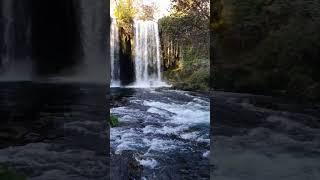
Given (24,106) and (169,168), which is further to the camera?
(169,168)

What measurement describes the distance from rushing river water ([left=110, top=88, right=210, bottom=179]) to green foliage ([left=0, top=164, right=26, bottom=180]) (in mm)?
1669

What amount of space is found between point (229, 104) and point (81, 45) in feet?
6.08

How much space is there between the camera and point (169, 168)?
6.39 metres

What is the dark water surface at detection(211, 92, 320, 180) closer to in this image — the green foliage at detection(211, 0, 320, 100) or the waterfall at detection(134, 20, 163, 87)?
the green foliage at detection(211, 0, 320, 100)

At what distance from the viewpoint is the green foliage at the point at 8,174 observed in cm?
515

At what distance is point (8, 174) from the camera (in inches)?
204

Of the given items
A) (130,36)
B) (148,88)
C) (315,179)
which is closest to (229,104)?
(315,179)

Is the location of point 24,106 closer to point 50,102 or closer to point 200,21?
point 50,102

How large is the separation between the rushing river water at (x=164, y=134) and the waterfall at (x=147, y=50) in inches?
56.5

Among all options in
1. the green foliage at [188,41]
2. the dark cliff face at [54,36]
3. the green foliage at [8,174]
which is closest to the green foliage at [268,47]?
the dark cliff face at [54,36]

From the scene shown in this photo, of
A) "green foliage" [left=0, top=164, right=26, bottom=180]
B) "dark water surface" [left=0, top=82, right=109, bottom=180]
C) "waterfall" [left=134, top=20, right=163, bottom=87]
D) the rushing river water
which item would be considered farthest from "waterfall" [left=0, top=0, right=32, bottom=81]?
"waterfall" [left=134, top=20, right=163, bottom=87]

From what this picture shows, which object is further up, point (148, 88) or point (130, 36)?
point (130, 36)

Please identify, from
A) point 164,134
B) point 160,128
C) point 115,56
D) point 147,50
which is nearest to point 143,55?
point 147,50

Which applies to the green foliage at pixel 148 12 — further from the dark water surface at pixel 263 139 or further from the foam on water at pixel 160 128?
the dark water surface at pixel 263 139
